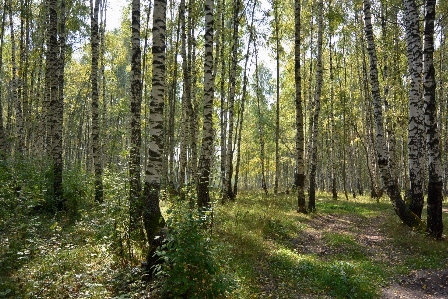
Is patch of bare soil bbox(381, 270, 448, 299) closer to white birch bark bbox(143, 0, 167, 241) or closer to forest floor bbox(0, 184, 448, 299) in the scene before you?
forest floor bbox(0, 184, 448, 299)

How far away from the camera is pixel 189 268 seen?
17.4 feet

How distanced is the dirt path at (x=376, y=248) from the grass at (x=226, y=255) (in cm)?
6

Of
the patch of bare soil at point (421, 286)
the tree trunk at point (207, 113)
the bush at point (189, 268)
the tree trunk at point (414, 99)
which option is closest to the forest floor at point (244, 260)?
the patch of bare soil at point (421, 286)

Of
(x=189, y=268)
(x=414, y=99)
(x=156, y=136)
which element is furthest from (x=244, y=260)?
(x=414, y=99)

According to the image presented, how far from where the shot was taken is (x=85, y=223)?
30.7 feet

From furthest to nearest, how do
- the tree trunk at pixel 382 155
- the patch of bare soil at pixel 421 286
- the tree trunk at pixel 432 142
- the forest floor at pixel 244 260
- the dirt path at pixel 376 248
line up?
1. the tree trunk at pixel 382 155
2. the tree trunk at pixel 432 142
3. the dirt path at pixel 376 248
4. the patch of bare soil at pixel 421 286
5. the forest floor at pixel 244 260

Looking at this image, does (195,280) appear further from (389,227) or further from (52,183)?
(389,227)

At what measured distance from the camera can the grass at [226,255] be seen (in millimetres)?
6066

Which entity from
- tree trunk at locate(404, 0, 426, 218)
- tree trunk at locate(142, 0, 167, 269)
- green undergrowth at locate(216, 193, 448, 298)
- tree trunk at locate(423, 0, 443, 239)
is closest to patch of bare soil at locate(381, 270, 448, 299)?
green undergrowth at locate(216, 193, 448, 298)

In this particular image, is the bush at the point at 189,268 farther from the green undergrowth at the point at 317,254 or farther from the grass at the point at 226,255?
the green undergrowth at the point at 317,254

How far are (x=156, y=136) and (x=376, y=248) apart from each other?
782 cm

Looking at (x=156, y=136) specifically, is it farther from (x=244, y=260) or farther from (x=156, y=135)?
(x=244, y=260)

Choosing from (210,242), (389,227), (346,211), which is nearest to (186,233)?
(210,242)

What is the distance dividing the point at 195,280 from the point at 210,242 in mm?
728
